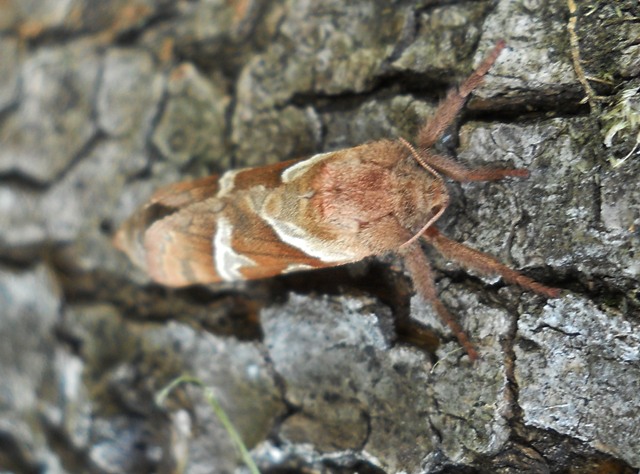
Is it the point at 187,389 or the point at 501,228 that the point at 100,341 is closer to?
the point at 187,389

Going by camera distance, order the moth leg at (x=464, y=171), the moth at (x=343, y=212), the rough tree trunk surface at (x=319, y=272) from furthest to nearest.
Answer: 1. the moth at (x=343, y=212)
2. the moth leg at (x=464, y=171)
3. the rough tree trunk surface at (x=319, y=272)

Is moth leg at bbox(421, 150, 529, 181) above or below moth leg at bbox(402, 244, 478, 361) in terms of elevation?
above

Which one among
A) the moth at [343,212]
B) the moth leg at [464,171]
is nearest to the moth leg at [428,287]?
the moth at [343,212]

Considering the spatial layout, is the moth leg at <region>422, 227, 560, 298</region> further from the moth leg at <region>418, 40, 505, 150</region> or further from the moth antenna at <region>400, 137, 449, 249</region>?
the moth leg at <region>418, 40, 505, 150</region>

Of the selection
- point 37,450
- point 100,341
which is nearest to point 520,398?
point 100,341

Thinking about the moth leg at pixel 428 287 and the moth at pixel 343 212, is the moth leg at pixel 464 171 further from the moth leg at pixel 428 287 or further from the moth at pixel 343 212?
the moth leg at pixel 428 287

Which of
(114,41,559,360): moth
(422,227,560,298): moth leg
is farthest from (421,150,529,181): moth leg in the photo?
(422,227,560,298): moth leg

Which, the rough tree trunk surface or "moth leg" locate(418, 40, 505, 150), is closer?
the rough tree trunk surface
